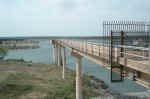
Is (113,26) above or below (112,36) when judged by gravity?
above

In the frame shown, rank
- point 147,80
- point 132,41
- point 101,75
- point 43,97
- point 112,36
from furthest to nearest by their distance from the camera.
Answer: point 101,75
point 43,97
point 132,41
point 112,36
point 147,80

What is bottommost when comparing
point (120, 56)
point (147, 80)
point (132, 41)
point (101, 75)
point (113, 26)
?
point (101, 75)

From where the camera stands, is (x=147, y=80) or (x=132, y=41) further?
(x=132, y=41)

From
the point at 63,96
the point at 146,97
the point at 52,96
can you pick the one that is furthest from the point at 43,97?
the point at 146,97

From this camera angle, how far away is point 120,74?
7.01 meters

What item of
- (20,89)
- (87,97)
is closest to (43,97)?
(20,89)

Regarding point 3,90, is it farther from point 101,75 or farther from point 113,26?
point 101,75

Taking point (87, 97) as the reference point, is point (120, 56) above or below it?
above

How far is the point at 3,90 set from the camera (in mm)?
19969

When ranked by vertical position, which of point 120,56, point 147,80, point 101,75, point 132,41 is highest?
point 132,41

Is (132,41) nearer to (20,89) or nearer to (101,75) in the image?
(20,89)

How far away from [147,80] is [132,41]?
6.64ft

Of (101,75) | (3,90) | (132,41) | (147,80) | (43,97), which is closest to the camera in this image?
(147,80)

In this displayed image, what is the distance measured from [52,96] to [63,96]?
146cm
